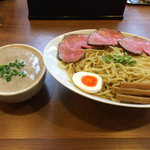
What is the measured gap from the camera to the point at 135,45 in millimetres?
1457

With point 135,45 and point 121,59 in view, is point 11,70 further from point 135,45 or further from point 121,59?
point 135,45

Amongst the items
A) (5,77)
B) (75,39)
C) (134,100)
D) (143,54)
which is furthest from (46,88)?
(143,54)

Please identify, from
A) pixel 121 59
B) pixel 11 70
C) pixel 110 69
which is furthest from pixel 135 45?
pixel 11 70

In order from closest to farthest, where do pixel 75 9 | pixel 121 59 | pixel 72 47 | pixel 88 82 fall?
pixel 88 82
pixel 121 59
pixel 72 47
pixel 75 9

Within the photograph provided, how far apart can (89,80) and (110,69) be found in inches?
11.1

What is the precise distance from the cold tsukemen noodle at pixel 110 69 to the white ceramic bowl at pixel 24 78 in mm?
206

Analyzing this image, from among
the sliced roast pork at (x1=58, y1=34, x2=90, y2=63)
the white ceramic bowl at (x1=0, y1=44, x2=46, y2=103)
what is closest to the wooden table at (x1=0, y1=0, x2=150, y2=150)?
the white ceramic bowl at (x1=0, y1=44, x2=46, y2=103)

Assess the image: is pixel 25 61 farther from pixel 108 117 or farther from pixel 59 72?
pixel 108 117

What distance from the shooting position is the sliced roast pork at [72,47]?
1335mm

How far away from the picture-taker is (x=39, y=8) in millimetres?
2182

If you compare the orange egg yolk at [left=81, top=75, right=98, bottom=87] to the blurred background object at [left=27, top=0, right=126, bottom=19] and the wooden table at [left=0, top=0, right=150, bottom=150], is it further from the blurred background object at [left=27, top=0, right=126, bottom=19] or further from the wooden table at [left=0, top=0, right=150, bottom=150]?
the blurred background object at [left=27, top=0, right=126, bottom=19]

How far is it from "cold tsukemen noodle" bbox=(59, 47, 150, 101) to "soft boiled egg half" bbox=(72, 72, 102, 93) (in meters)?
0.08

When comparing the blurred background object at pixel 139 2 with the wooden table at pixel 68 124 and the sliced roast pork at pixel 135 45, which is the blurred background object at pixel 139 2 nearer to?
the sliced roast pork at pixel 135 45

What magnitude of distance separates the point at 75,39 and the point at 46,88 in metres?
0.55
